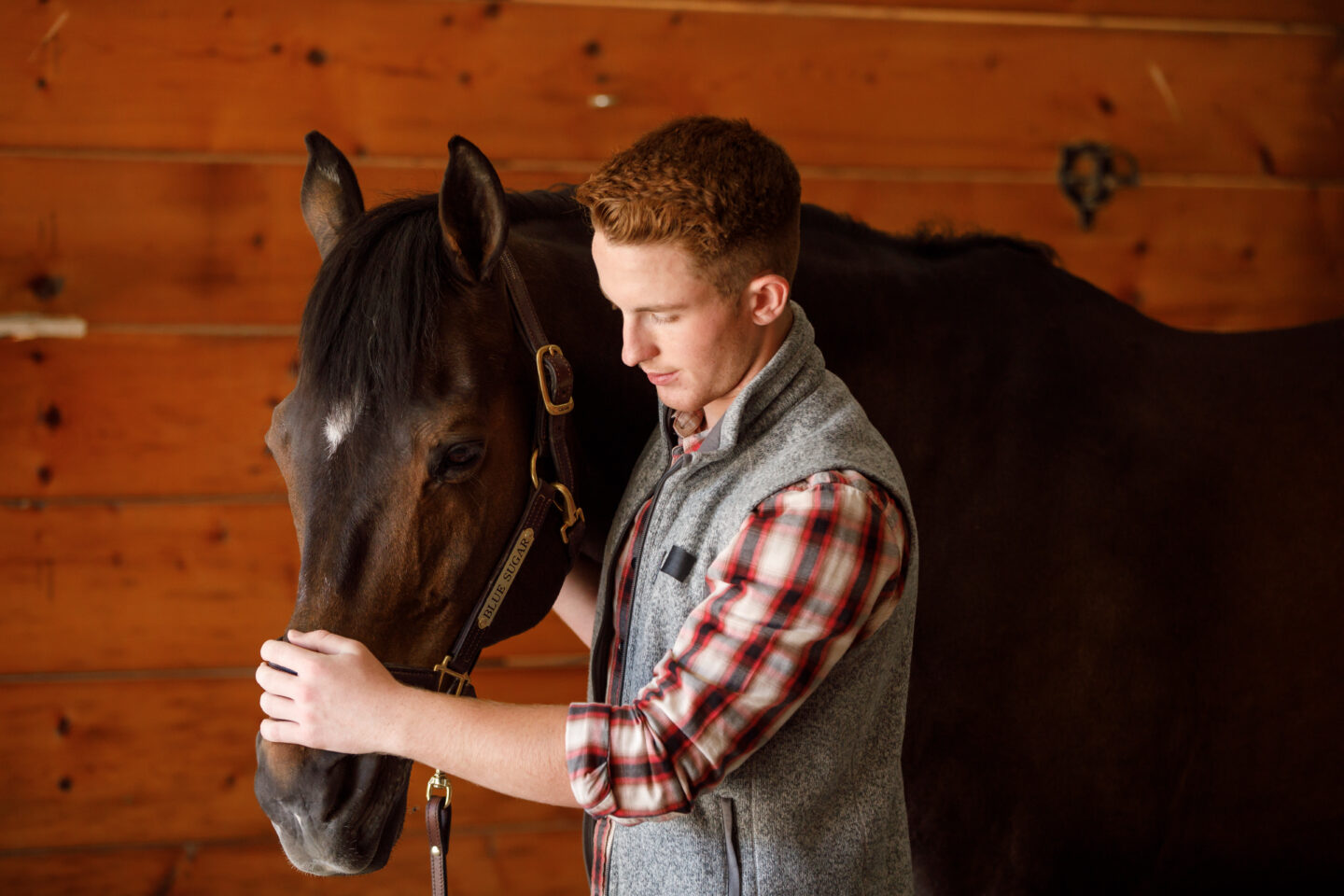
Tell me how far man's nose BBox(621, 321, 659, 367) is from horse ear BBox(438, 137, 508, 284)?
247 mm

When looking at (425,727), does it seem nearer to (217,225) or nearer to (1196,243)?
(217,225)

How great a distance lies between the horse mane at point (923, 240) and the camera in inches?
55.6

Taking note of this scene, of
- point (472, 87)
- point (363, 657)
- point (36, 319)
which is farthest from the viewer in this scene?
point (472, 87)

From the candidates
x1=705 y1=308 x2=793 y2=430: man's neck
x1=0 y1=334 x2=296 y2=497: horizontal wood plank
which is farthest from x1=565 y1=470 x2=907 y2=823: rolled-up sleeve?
x1=0 y1=334 x2=296 y2=497: horizontal wood plank

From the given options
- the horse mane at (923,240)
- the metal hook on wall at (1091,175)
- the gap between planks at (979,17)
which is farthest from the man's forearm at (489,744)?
the metal hook on wall at (1091,175)

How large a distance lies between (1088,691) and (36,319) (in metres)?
1.87

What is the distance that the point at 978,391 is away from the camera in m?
1.31

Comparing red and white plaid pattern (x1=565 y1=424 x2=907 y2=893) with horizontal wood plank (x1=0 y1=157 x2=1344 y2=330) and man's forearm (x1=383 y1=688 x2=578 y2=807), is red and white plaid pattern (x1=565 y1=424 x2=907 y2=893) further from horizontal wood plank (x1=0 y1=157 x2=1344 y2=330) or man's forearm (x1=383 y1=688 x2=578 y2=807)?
horizontal wood plank (x1=0 y1=157 x2=1344 y2=330)

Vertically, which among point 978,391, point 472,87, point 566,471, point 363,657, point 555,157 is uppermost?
point 472,87

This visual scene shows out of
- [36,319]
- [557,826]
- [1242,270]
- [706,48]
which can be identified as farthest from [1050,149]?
[36,319]

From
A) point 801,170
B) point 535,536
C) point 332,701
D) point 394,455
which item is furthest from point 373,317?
point 801,170

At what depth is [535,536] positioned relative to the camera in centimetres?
103

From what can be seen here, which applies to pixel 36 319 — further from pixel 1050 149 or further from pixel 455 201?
pixel 1050 149

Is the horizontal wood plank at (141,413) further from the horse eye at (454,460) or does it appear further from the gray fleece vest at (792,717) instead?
the gray fleece vest at (792,717)
